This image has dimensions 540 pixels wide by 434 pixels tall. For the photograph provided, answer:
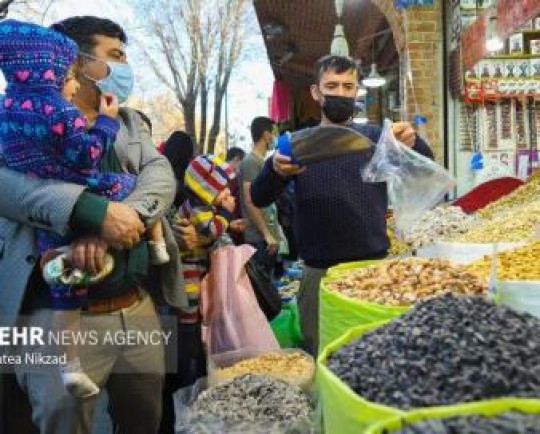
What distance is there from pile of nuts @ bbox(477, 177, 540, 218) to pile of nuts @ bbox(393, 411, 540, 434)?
10.5 ft

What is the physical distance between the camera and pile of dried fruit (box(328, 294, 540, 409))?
1.06m

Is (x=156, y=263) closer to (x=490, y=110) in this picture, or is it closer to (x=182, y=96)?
(x=490, y=110)

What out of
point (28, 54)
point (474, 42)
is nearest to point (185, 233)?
point (28, 54)

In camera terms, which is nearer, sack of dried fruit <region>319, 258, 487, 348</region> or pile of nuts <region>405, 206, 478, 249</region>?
sack of dried fruit <region>319, 258, 487, 348</region>

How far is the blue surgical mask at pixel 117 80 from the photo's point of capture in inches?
92.4

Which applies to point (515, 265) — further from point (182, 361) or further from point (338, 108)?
point (182, 361)

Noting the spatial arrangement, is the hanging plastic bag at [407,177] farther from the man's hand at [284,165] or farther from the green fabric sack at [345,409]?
the green fabric sack at [345,409]

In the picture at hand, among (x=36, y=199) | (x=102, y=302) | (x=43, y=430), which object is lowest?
(x=43, y=430)

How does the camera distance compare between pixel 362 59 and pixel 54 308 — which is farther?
pixel 362 59

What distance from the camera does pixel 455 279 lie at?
184cm

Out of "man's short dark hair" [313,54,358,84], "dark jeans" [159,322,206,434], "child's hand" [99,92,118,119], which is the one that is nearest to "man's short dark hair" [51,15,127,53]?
"child's hand" [99,92,118,119]

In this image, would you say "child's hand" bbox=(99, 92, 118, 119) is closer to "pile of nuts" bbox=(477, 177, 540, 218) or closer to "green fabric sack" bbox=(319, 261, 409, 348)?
"green fabric sack" bbox=(319, 261, 409, 348)

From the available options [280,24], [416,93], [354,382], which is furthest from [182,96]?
[354,382]

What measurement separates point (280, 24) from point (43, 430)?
35.0 ft
